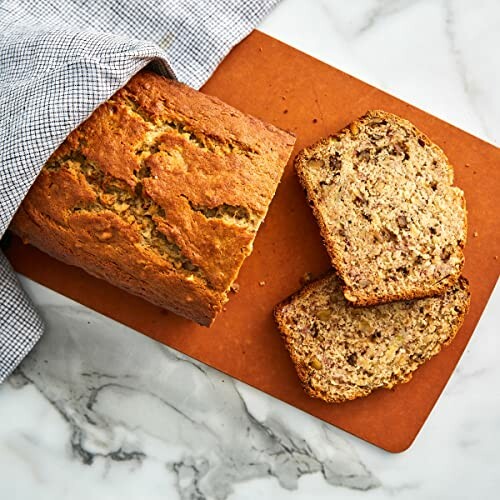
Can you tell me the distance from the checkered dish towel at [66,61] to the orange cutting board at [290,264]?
0.50 ft

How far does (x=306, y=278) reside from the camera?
3.42 metres

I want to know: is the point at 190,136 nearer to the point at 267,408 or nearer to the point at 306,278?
the point at 306,278

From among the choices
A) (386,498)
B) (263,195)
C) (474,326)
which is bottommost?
(386,498)

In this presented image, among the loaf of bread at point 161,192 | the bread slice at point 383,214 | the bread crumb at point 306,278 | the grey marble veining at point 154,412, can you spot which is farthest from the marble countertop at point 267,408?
the loaf of bread at point 161,192

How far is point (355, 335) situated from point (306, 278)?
0.38 metres

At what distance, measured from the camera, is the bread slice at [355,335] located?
Result: 336cm

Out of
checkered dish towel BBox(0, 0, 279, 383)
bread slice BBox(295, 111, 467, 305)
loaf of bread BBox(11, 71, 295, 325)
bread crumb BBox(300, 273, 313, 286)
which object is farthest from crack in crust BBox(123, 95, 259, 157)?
bread crumb BBox(300, 273, 313, 286)

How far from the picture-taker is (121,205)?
9.04ft

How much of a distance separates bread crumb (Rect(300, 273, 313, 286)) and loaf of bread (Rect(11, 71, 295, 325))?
68cm

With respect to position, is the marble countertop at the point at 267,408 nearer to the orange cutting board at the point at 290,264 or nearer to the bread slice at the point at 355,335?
the orange cutting board at the point at 290,264

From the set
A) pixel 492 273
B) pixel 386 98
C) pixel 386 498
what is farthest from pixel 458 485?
pixel 386 98

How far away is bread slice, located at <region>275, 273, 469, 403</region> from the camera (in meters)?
3.36

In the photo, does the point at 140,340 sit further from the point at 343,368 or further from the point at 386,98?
the point at 386,98

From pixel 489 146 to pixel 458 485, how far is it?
1805mm
